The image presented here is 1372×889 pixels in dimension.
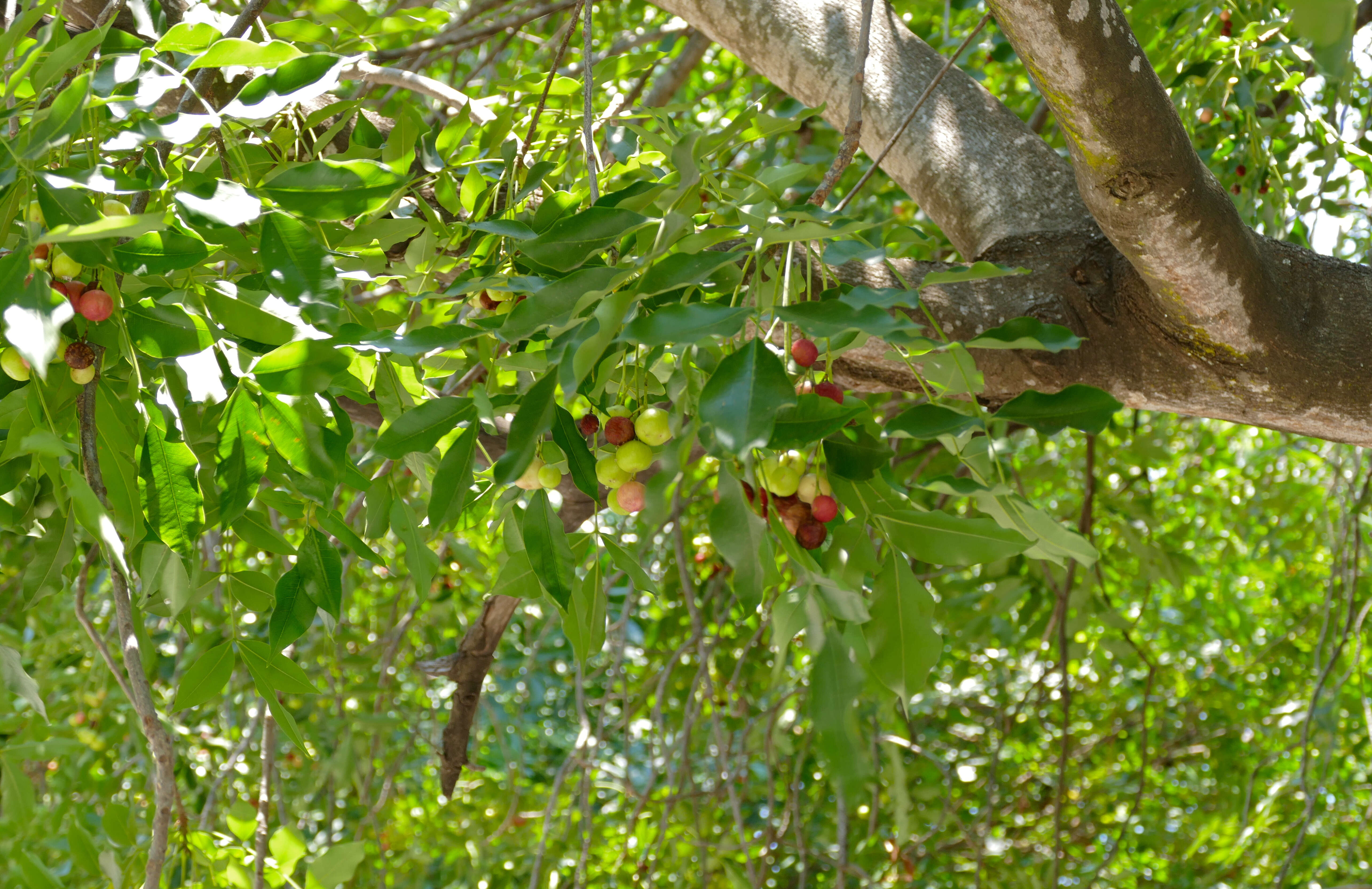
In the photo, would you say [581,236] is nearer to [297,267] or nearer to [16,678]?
[297,267]

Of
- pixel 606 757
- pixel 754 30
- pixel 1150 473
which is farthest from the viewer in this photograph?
pixel 1150 473

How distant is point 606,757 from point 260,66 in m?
2.50

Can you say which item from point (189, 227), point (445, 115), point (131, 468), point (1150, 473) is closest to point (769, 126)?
point (189, 227)

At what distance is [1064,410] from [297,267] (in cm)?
40

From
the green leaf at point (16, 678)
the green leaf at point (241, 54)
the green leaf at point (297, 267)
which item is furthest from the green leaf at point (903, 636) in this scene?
the green leaf at point (16, 678)

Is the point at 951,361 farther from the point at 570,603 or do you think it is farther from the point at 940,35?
the point at 940,35

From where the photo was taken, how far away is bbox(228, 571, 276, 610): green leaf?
77 centimetres

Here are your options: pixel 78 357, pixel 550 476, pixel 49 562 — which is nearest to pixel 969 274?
pixel 550 476

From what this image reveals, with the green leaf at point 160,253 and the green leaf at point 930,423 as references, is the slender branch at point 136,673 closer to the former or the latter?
the green leaf at point 160,253

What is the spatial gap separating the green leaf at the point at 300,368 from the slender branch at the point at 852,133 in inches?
11.5

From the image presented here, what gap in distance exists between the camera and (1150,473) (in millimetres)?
3457

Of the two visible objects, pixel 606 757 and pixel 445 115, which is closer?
pixel 445 115

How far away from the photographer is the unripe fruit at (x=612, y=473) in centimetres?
61

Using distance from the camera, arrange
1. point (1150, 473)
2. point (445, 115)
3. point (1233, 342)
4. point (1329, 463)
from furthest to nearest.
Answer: point (1150, 473) < point (1329, 463) < point (445, 115) < point (1233, 342)
